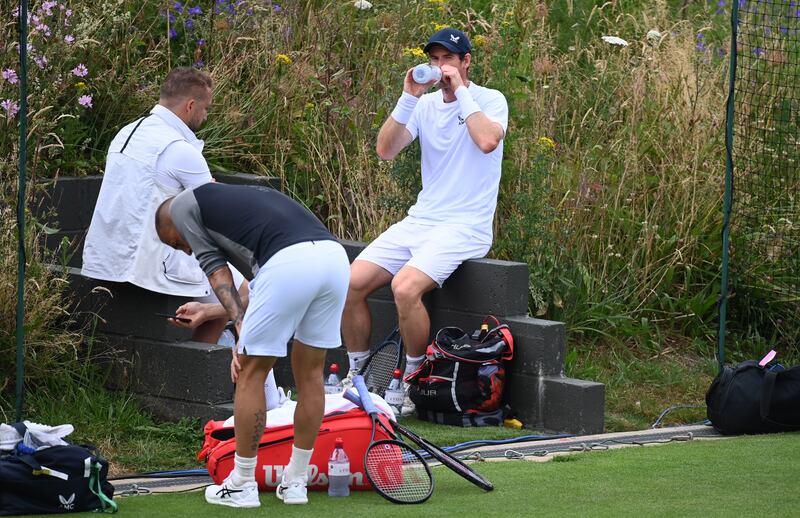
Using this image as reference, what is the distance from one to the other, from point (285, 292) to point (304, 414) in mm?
534

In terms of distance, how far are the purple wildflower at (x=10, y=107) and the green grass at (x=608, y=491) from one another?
3.08 meters

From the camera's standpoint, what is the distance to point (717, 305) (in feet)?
30.8

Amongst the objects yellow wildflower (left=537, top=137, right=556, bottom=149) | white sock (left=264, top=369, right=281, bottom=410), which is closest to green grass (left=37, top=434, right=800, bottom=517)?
white sock (left=264, top=369, right=281, bottom=410)

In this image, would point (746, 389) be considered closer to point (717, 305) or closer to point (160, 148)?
point (717, 305)

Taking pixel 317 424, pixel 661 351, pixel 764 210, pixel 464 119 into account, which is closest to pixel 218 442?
pixel 317 424

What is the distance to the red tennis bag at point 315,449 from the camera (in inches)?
226

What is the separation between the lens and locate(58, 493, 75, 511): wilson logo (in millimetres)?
5328

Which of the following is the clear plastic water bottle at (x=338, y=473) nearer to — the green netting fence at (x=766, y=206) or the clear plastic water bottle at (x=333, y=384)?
the clear plastic water bottle at (x=333, y=384)

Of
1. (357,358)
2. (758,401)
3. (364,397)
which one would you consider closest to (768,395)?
(758,401)

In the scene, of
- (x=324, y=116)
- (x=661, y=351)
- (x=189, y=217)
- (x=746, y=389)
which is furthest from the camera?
(x=324, y=116)

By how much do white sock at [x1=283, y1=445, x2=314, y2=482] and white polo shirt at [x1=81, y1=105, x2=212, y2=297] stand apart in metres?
1.77

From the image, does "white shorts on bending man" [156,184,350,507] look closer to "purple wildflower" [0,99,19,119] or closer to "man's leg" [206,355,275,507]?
"man's leg" [206,355,275,507]

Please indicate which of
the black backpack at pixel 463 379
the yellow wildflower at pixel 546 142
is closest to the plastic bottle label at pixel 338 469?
the black backpack at pixel 463 379

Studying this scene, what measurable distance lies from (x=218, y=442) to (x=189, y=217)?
3.58ft
